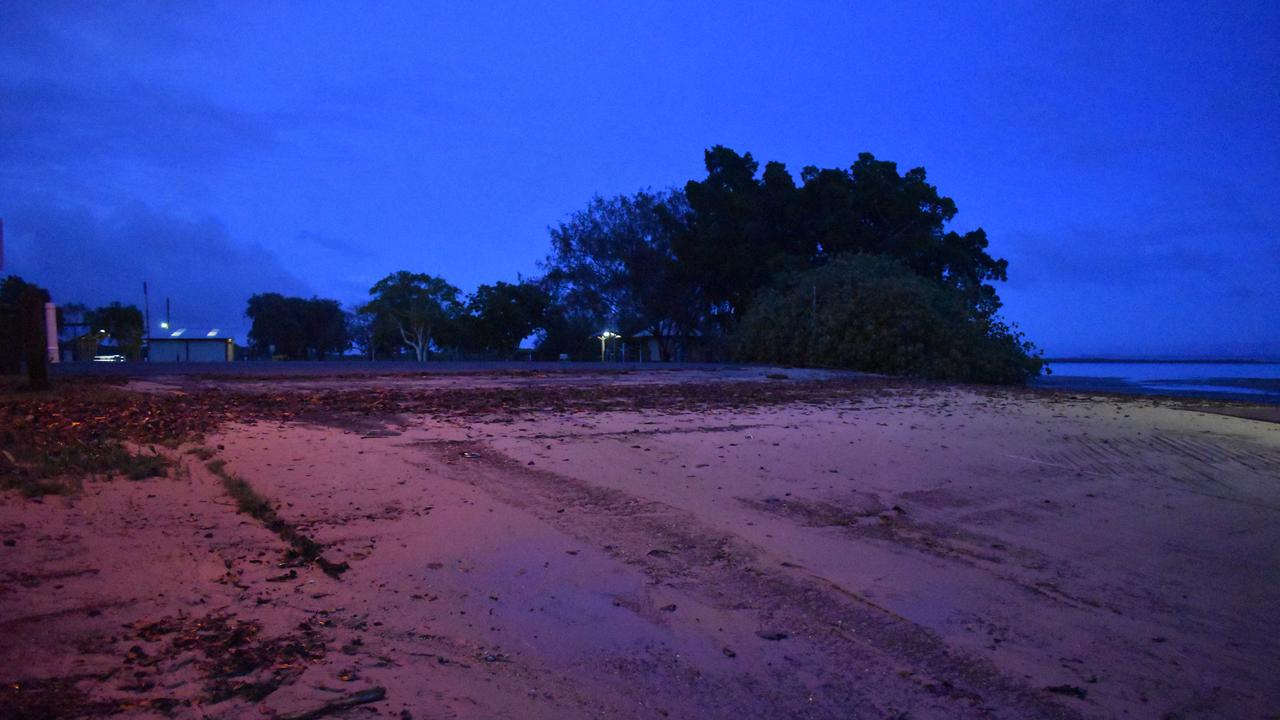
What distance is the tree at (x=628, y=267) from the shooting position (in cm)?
3747

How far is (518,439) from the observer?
6.61 meters

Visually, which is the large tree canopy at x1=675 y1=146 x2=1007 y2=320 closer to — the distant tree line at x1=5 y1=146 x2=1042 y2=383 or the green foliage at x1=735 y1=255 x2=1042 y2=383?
the distant tree line at x1=5 y1=146 x2=1042 y2=383

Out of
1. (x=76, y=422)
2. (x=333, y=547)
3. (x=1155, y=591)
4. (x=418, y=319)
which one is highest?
(x=418, y=319)

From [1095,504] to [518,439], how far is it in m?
4.47

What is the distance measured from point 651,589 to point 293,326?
5546 cm

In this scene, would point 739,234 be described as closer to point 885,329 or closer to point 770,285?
point 770,285

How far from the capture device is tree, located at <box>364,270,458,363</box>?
50.1 metres

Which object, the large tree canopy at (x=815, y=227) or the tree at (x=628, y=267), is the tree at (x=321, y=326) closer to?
the tree at (x=628, y=267)

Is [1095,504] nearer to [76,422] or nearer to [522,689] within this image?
[522,689]

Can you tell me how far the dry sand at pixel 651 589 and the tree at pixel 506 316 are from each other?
37.9 m

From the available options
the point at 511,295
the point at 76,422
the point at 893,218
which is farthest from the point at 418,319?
the point at 76,422

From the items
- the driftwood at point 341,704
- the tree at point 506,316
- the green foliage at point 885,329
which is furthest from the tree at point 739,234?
the driftwood at point 341,704

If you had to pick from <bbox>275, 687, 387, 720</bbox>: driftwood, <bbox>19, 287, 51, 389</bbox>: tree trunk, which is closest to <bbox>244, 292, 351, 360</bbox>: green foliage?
<bbox>19, 287, 51, 389</bbox>: tree trunk

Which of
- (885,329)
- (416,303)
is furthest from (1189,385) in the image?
(416,303)
